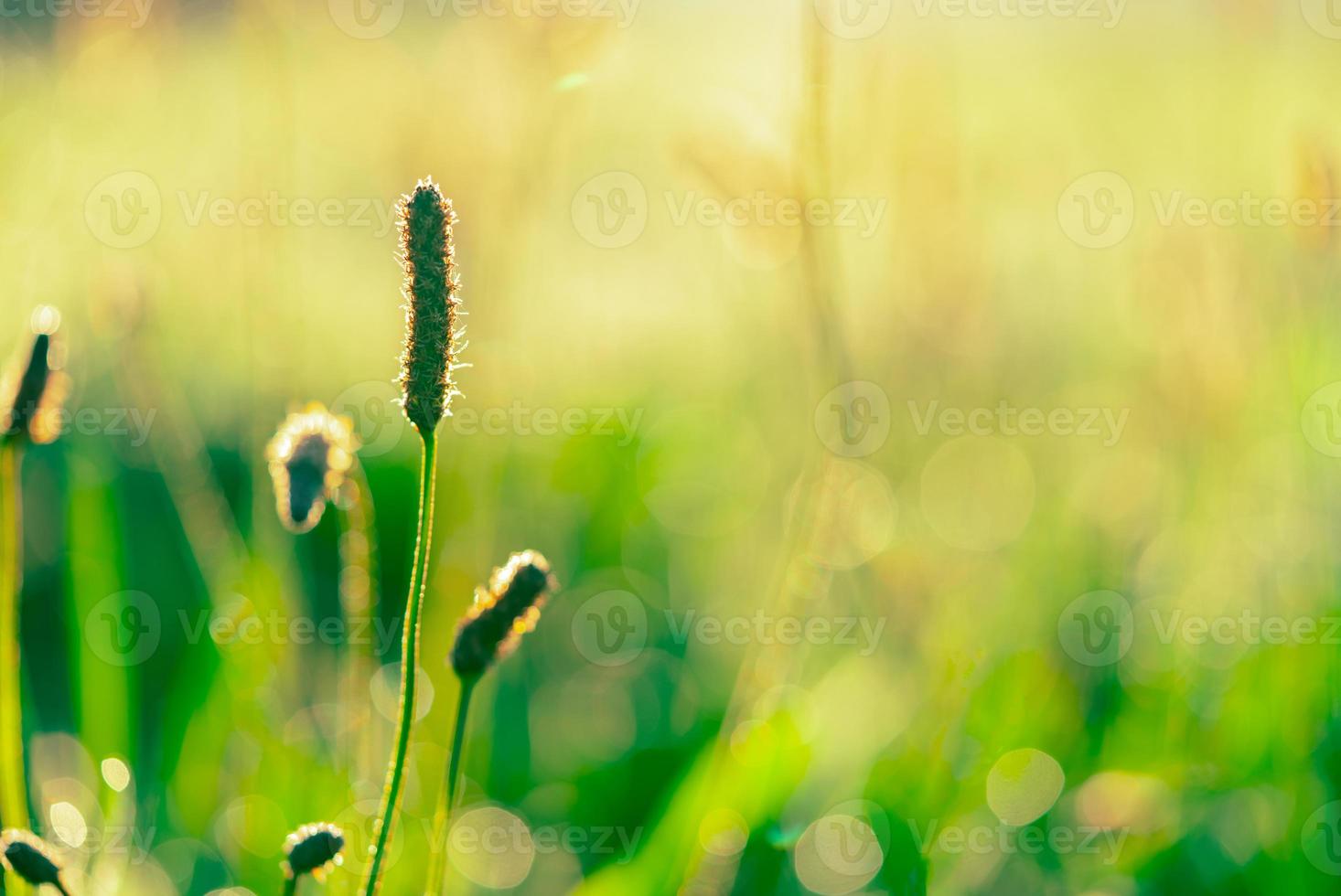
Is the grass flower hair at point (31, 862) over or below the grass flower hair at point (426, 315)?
below

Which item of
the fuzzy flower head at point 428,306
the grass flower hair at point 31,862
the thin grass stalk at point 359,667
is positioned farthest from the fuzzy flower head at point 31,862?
the thin grass stalk at point 359,667

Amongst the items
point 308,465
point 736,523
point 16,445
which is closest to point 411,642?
point 308,465

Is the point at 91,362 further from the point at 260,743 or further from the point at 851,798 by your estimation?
the point at 851,798

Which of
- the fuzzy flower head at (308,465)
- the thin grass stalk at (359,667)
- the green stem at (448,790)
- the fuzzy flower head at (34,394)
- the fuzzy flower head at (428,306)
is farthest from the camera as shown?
the thin grass stalk at (359,667)

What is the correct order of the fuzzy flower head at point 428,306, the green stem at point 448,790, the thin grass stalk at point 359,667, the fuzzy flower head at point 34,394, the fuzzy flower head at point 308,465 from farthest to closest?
1. the thin grass stalk at point 359,667
2. the fuzzy flower head at point 308,465
3. the fuzzy flower head at point 34,394
4. the green stem at point 448,790
5. the fuzzy flower head at point 428,306

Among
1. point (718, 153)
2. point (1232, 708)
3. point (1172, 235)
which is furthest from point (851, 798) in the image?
point (1172, 235)

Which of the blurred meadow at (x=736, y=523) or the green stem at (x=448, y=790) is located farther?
the blurred meadow at (x=736, y=523)

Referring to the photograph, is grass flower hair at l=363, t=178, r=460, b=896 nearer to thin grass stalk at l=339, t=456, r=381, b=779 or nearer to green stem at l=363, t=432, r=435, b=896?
green stem at l=363, t=432, r=435, b=896

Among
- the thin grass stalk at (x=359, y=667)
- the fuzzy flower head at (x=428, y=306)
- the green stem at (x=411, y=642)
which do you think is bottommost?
the thin grass stalk at (x=359, y=667)

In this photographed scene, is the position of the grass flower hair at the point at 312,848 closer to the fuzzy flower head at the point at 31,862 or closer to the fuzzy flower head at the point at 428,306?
the fuzzy flower head at the point at 31,862
